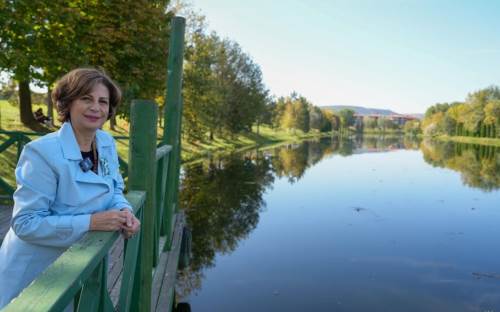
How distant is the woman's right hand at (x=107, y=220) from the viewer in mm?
1963

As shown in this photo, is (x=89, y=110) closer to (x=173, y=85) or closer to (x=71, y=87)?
(x=71, y=87)

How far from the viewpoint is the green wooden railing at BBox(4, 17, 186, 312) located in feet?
4.42

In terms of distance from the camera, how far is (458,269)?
935 cm

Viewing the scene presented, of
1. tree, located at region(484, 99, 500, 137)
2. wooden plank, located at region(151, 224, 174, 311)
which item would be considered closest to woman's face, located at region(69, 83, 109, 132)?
wooden plank, located at region(151, 224, 174, 311)

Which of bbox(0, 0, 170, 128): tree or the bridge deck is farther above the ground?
bbox(0, 0, 170, 128): tree

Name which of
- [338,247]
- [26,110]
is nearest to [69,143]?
[338,247]

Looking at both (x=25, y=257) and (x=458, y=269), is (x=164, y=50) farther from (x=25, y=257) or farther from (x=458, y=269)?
(x=25, y=257)

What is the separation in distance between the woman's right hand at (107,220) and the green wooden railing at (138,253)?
4 cm

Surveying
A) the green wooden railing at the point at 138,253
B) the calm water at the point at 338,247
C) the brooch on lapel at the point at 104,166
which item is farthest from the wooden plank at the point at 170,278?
the brooch on lapel at the point at 104,166

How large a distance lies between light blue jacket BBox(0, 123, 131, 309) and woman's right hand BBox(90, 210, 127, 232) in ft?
0.11

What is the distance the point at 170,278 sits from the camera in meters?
5.43

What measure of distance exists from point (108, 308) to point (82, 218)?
613 mm

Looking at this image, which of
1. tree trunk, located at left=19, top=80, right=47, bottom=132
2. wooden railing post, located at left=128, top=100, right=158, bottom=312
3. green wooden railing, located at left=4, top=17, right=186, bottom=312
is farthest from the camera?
tree trunk, located at left=19, top=80, right=47, bottom=132

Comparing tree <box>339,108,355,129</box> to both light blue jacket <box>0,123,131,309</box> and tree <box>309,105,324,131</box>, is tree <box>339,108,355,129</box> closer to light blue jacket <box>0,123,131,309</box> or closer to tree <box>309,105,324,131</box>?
tree <box>309,105,324,131</box>
